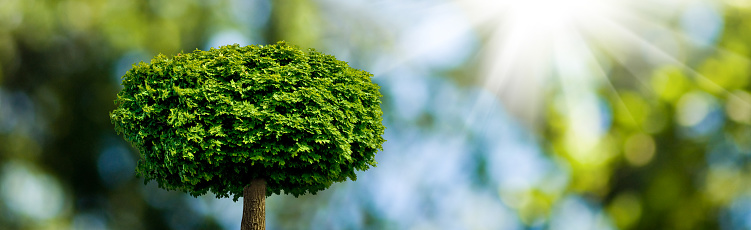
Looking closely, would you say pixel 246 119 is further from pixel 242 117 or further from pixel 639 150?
pixel 639 150

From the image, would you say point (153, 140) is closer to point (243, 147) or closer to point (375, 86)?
point (243, 147)

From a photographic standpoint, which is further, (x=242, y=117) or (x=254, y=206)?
(x=254, y=206)

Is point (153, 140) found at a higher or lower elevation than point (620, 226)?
higher

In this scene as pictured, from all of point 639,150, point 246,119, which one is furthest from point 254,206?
point 639,150

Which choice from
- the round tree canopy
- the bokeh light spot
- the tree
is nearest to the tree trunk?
the tree

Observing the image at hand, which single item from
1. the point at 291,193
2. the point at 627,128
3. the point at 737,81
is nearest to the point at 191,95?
the point at 291,193
